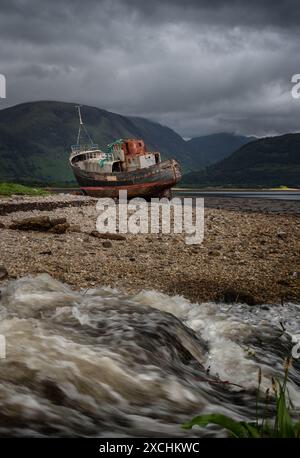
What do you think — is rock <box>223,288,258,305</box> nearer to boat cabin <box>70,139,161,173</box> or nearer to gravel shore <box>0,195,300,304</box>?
gravel shore <box>0,195,300,304</box>

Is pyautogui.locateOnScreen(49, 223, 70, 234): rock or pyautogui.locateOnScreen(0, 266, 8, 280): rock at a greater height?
pyautogui.locateOnScreen(49, 223, 70, 234): rock

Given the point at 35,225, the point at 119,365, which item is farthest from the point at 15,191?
the point at 119,365

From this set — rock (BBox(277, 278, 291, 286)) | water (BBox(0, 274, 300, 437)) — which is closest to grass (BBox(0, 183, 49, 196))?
rock (BBox(277, 278, 291, 286))

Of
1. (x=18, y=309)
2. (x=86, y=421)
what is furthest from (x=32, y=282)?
(x=86, y=421)

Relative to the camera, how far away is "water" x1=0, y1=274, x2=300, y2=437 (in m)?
4.20

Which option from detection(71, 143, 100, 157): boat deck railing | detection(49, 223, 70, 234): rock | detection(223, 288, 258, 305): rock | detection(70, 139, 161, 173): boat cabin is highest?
detection(71, 143, 100, 157): boat deck railing

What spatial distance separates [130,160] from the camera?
2436 inches

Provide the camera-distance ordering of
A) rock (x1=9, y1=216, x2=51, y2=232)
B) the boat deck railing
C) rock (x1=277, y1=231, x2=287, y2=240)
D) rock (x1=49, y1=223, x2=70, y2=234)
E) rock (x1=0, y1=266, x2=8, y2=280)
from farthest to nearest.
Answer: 1. the boat deck railing
2. rock (x1=277, y1=231, x2=287, y2=240)
3. rock (x1=9, y1=216, x2=51, y2=232)
4. rock (x1=49, y1=223, x2=70, y2=234)
5. rock (x1=0, y1=266, x2=8, y2=280)

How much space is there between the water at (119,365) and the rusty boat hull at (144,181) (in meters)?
49.3

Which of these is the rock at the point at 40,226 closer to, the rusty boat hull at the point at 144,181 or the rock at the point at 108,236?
the rock at the point at 108,236

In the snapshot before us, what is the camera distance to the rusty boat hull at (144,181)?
2328 inches

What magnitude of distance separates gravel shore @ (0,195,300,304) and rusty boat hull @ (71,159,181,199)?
120 ft

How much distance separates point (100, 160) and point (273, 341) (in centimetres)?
5832
